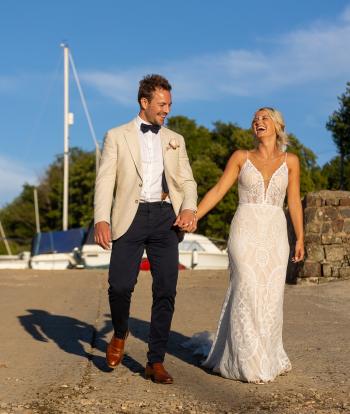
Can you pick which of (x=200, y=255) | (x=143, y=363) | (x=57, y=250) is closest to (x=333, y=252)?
(x=143, y=363)

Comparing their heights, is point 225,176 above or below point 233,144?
below

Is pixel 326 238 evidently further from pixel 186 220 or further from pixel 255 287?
pixel 186 220

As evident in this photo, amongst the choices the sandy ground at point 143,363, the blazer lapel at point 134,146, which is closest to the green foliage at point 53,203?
the sandy ground at point 143,363

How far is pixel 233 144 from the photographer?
56.3 metres

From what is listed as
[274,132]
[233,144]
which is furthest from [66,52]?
[274,132]

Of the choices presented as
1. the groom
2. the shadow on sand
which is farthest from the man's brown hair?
the shadow on sand

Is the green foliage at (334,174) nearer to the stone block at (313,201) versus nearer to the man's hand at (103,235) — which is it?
the stone block at (313,201)

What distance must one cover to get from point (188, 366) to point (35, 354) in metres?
1.62

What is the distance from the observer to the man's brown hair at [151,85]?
253 inches

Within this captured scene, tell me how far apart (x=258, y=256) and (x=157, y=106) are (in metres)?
1.46

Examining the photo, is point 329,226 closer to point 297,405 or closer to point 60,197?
point 297,405

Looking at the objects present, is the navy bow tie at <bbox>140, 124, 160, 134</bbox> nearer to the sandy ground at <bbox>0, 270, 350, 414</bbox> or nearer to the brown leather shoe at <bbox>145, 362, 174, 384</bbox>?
the brown leather shoe at <bbox>145, 362, 174, 384</bbox>

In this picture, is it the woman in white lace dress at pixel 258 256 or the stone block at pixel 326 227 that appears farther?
the stone block at pixel 326 227

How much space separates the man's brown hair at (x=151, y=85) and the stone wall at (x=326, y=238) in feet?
29.8
